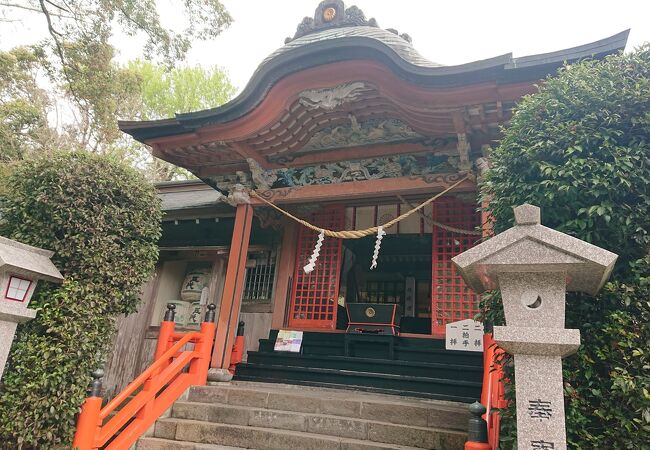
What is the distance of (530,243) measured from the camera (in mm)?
2457

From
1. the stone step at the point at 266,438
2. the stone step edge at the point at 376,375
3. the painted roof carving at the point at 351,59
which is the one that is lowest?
the stone step at the point at 266,438

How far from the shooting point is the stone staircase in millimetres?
4016

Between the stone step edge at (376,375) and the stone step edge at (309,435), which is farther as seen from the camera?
the stone step edge at (376,375)

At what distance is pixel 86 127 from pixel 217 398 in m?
15.6

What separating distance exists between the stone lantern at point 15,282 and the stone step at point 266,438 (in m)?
1.79

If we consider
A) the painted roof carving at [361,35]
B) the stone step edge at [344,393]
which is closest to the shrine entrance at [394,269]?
the stone step edge at [344,393]

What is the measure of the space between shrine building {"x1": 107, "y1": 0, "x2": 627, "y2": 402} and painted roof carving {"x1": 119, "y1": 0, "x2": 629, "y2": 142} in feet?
0.06

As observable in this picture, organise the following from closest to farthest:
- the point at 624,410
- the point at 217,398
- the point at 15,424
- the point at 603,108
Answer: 1. the point at 624,410
2. the point at 603,108
3. the point at 15,424
4. the point at 217,398

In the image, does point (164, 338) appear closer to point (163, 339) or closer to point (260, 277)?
point (163, 339)

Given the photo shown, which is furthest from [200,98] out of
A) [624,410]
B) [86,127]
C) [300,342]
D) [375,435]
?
[624,410]

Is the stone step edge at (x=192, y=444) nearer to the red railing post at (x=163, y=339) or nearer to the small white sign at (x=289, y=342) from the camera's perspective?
the red railing post at (x=163, y=339)

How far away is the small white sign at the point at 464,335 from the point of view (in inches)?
236

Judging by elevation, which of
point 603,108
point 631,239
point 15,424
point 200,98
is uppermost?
point 200,98

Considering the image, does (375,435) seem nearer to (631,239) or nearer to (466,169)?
(631,239)
